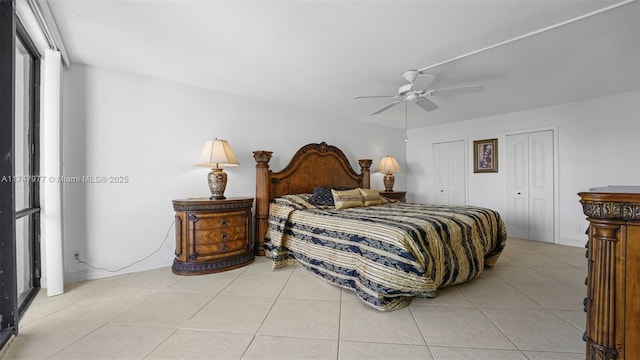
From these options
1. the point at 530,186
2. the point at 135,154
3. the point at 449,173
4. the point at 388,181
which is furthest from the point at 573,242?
the point at 135,154

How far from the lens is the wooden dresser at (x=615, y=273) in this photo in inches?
38.0

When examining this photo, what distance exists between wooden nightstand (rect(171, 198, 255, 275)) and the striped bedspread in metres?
0.53

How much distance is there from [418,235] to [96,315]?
2.59 metres

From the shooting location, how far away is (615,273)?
999 mm

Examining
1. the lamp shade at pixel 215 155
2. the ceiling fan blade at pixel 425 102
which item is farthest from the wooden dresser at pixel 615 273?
the lamp shade at pixel 215 155

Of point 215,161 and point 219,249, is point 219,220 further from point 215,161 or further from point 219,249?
point 215,161

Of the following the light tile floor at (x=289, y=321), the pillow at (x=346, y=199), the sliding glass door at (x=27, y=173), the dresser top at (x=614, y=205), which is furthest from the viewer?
the pillow at (x=346, y=199)

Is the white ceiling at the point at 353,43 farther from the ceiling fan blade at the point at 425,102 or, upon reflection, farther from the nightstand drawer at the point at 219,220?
the nightstand drawer at the point at 219,220

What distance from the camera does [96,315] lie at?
6.21 ft

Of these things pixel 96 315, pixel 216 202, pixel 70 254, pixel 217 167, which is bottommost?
pixel 96 315

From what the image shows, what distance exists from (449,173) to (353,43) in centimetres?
413

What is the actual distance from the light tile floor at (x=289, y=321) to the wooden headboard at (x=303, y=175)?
107 centimetres

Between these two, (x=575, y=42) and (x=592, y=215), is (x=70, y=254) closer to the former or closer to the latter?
(x=592, y=215)

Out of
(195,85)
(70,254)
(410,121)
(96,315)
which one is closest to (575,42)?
(410,121)
